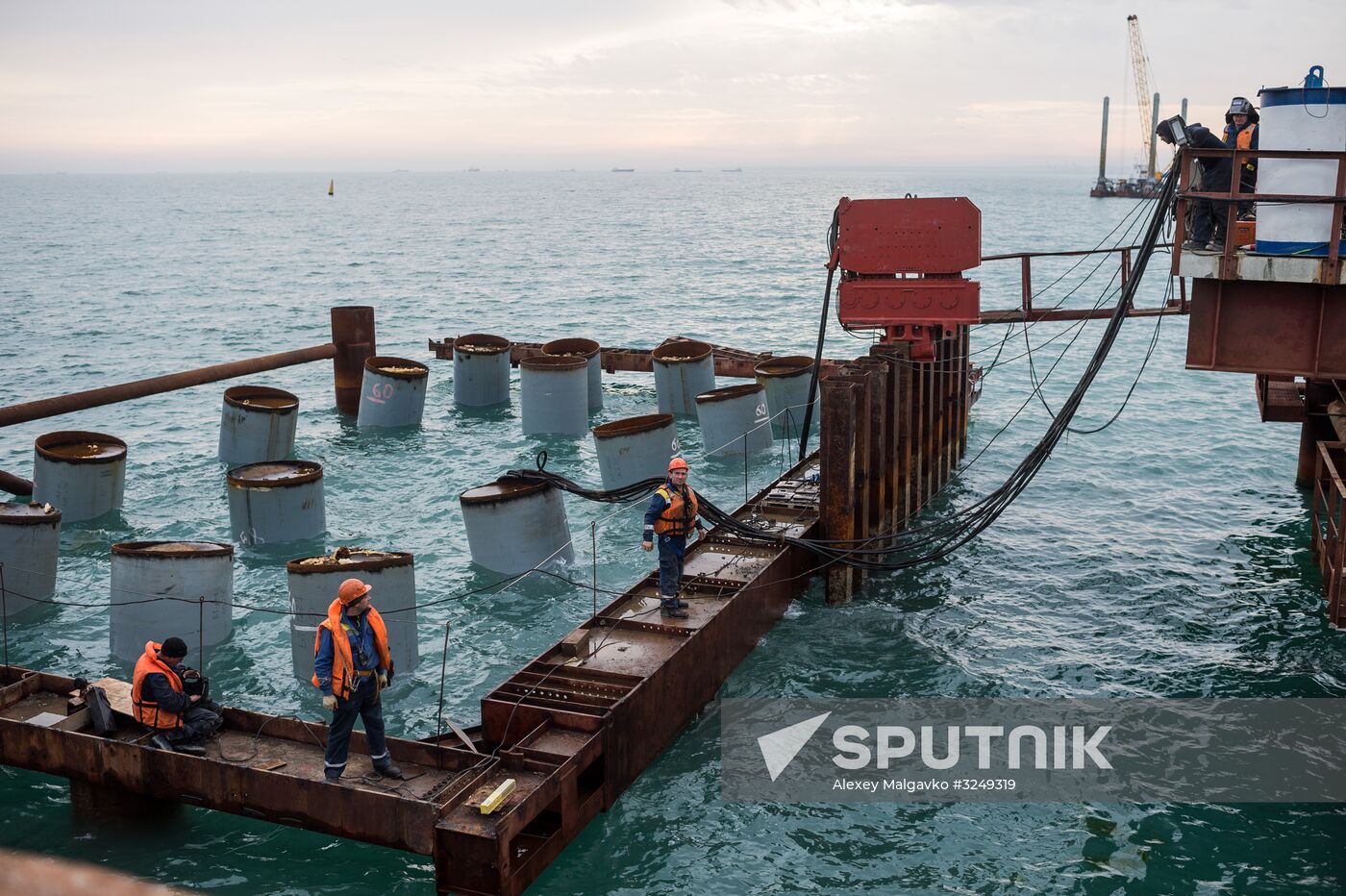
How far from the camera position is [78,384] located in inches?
1767

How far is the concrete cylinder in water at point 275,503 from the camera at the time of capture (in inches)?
805

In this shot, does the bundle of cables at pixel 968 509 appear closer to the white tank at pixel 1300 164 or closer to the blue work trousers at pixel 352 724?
the white tank at pixel 1300 164

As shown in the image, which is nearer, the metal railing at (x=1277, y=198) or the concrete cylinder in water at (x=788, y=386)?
the metal railing at (x=1277, y=198)

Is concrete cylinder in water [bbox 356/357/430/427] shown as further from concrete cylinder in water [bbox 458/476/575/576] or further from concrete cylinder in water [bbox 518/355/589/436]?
concrete cylinder in water [bbox 458/476/575/576]

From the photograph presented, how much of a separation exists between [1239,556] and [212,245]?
404 ft

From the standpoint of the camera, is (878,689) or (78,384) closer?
(878,689)

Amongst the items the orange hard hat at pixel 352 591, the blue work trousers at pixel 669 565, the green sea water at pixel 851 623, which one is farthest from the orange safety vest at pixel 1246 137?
the orange hard hat at pixel 352 591

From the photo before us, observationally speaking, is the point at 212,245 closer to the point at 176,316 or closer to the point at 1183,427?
the point at 176,316

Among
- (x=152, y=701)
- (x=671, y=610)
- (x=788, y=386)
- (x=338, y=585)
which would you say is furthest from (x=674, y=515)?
(x=788, y=386)

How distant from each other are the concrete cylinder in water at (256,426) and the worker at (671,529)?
14.3 metres

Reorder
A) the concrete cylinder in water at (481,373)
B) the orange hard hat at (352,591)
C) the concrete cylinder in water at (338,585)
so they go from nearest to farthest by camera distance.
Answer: the orange hard hat at (352,591) → the concrete cylinder in water at (338,585) → the concrete cylinder in water at (481,373)

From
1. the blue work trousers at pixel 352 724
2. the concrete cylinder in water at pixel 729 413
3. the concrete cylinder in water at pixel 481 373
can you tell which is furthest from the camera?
the concrete cylinder in water at pixel 481 373

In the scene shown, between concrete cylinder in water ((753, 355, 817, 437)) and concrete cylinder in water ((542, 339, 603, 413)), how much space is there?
15.9 feet

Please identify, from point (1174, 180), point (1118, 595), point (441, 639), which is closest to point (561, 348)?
point (441, 639)
